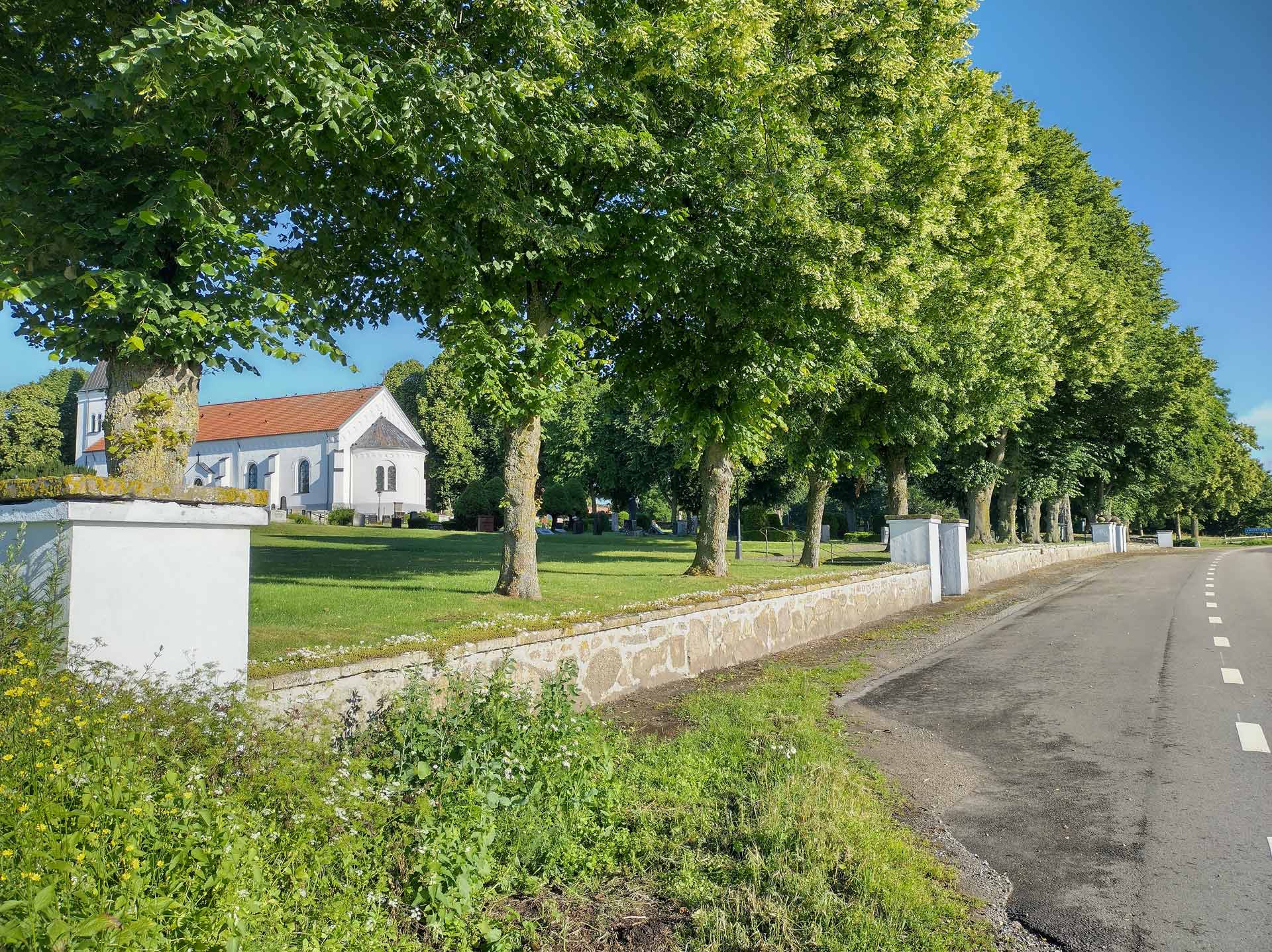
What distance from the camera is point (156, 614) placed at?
4.65 m

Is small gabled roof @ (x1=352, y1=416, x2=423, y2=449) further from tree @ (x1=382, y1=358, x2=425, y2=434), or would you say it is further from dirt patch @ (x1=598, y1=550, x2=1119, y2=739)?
dirt patch @ (x1=598, y1=550, x2=1119, y2=739)

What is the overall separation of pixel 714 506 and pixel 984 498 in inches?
819

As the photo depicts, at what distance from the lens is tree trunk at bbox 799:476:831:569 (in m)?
22.3

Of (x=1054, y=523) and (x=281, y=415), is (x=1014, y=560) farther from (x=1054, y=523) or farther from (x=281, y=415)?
(x=281, y=415)

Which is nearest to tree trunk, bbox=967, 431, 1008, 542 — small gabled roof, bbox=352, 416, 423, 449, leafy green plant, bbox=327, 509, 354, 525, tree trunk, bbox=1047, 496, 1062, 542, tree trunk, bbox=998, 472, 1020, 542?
tree trunk, bbox=998, 472, 1020, 542

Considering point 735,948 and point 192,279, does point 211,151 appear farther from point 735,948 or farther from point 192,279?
point 735,948

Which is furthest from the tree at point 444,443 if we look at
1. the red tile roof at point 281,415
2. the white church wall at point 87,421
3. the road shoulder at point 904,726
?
the road shoulder at point 904,726

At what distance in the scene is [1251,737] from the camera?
679cm

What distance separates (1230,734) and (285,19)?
9823 mm

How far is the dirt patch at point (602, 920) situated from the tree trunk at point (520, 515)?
745 cm

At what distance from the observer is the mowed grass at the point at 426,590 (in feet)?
23.4

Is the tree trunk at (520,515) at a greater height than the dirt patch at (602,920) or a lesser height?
greater

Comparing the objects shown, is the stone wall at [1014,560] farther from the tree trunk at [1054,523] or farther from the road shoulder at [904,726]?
the road shoulder at [904,726]

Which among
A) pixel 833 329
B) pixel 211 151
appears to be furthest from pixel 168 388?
pixel 833 329
